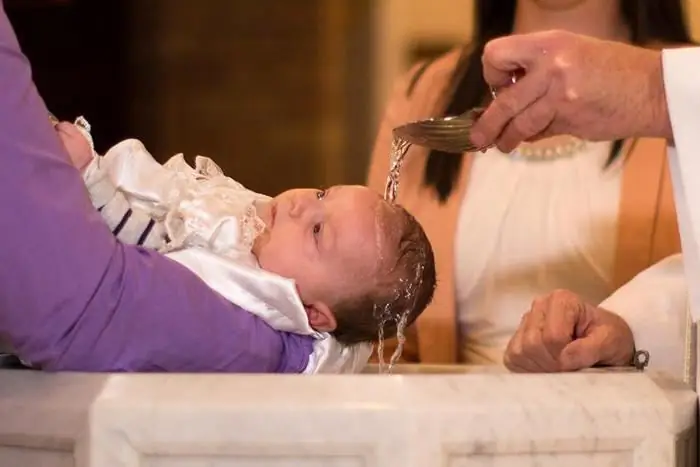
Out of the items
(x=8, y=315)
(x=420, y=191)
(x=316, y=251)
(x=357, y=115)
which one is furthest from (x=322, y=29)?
(x=8, y=315)

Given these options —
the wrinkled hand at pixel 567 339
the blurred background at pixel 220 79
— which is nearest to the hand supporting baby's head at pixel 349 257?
the wrinkled hand at pixel 567 339

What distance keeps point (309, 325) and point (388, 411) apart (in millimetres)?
202

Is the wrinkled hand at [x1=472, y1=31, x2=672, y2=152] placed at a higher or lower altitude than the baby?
higher

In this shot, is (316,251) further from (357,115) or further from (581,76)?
(357,115)

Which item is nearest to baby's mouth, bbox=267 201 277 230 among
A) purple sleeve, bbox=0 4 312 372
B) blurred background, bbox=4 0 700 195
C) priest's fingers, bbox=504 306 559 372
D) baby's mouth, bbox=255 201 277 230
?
baby's mouth, bbox=255 201 277 230

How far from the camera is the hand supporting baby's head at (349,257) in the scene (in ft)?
2.81

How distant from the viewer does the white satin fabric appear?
31.8 inches

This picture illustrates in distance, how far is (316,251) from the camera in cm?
86

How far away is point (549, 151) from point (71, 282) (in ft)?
2.35

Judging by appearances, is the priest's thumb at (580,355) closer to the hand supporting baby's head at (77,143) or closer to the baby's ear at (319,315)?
the baby's ear at (319,315)

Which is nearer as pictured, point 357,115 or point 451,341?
point 451,341

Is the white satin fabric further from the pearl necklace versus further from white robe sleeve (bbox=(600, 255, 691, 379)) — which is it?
the pearl necklace

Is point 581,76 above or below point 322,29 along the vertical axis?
above

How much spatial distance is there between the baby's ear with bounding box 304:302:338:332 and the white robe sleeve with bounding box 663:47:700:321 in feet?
0.89
